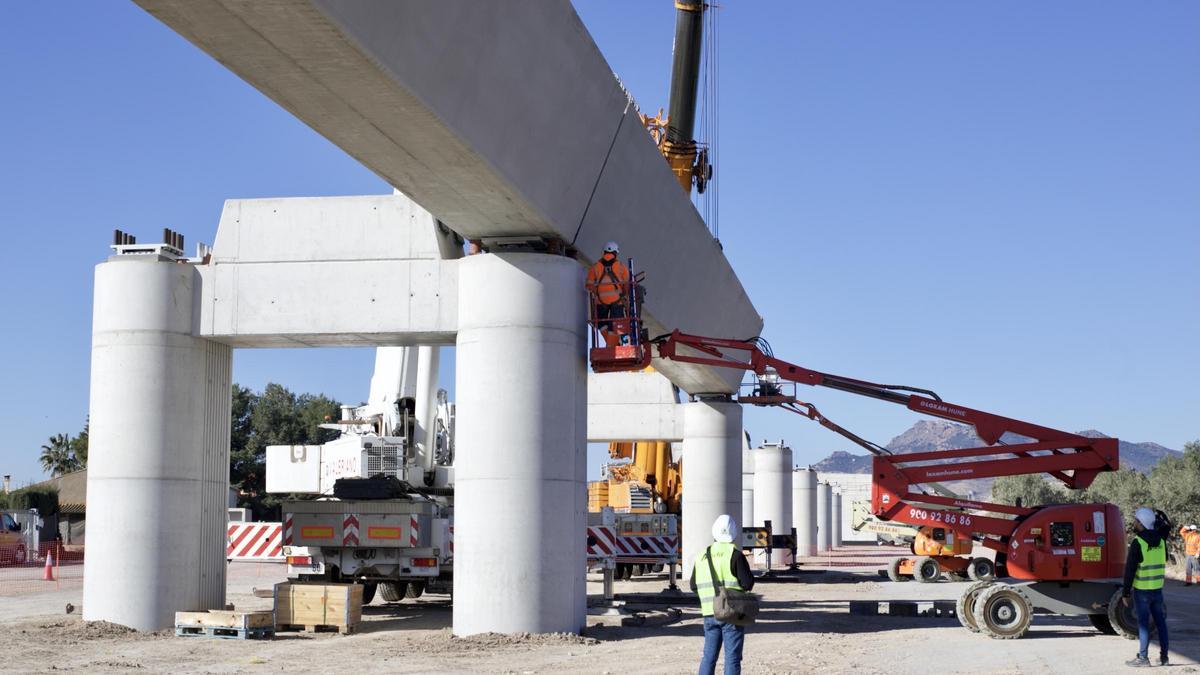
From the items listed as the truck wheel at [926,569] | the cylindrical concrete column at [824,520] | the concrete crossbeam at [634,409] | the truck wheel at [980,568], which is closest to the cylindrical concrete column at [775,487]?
the truck wheel at [926,569]

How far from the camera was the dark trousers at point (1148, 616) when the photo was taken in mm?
13594

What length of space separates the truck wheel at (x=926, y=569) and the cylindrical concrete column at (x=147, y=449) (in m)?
20.0

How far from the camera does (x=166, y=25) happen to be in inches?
402

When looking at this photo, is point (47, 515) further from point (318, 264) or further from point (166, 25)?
point (166, 25)

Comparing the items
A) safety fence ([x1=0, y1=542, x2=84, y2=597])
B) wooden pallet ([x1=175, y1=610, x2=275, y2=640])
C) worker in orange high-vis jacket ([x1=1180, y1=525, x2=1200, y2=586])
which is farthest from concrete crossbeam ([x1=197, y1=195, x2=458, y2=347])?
worker in orange high-vis jacket ([x1=1180, y1=525, x2=1200, y2=586])

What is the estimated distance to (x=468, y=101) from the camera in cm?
1289

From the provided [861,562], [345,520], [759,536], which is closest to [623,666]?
[345,520]

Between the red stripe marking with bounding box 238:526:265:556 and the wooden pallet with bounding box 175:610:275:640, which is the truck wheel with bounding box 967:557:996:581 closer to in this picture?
the red stripe marking with bounding box 238:526:265:556

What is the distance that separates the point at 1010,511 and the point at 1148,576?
4.73m

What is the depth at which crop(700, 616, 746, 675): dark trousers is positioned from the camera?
10.2 meters

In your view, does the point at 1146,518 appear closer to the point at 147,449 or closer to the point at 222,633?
the point at 222,633

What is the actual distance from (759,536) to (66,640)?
23.1m

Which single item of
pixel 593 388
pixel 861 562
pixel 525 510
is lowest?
pixel 861 562

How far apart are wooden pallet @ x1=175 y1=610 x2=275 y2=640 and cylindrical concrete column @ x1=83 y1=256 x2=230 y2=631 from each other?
0.70m
